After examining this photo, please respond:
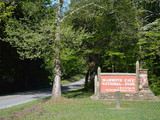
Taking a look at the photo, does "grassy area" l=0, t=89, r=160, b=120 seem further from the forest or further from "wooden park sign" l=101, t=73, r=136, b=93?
the forest

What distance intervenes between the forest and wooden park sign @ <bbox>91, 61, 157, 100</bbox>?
2778 millimetres

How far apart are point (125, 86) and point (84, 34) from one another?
16.0ft

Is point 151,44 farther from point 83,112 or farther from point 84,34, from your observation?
point 83,112

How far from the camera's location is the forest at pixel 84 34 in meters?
15.6

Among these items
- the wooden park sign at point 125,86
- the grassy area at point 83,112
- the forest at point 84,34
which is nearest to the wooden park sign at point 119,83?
the wooden park sign at point 125,86

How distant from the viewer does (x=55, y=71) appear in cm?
1642

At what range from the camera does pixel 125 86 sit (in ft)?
54.1

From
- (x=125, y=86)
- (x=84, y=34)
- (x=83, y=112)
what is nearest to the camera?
(x=83, y=112)

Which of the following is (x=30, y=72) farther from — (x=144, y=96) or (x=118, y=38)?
(x=144, y=96)

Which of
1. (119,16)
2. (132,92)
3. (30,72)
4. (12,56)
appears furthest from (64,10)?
(30,72)

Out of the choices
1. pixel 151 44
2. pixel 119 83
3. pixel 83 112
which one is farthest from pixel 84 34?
pixel 151 44

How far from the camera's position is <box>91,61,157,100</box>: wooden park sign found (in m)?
16.4

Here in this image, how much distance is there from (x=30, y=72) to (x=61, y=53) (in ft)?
78.4

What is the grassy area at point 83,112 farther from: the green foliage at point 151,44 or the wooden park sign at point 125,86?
the green foliage at point 151,44
